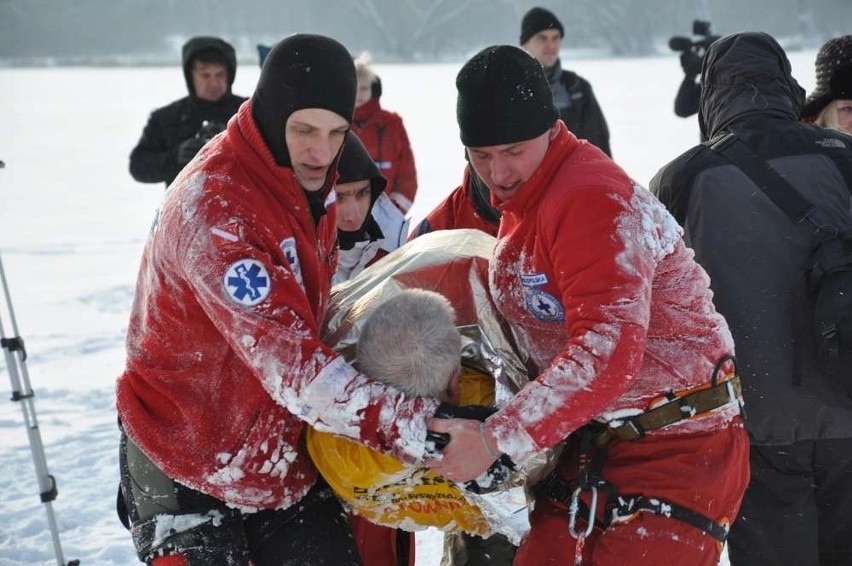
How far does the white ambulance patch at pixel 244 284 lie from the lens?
1981 mm

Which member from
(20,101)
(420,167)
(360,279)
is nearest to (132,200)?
(420,167)

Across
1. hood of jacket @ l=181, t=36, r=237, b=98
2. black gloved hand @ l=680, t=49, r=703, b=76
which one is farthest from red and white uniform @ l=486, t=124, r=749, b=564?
black gloved hand @ l=680, t=49, r=703, b=76

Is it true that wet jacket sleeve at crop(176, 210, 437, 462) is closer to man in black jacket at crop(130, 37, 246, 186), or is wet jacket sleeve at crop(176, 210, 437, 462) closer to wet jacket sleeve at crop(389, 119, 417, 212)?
man in black jacket at crop(130, 37, 246, 186)

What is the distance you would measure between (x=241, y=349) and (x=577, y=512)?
94 cm

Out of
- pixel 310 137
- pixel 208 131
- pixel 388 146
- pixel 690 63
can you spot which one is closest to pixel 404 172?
pixel 388 146

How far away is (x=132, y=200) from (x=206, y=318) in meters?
12.6

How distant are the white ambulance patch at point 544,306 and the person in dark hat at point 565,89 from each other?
3996 millimetres

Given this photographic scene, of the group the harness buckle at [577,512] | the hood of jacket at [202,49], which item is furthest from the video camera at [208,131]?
the harness buckle at [577,512]

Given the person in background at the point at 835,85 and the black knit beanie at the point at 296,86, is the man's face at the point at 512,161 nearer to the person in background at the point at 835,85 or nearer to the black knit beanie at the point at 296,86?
the black knit beanie at the point at 296,86

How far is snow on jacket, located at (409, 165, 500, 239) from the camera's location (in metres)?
3.30

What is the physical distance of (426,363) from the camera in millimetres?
2074

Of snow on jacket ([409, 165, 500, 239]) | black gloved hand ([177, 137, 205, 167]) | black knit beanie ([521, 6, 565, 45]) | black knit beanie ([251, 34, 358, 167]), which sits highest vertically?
black knit beanie ([521, 6, 565, 45])

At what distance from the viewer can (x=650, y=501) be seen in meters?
2.23

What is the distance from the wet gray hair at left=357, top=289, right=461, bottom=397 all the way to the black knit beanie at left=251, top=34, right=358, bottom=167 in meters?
0.45
